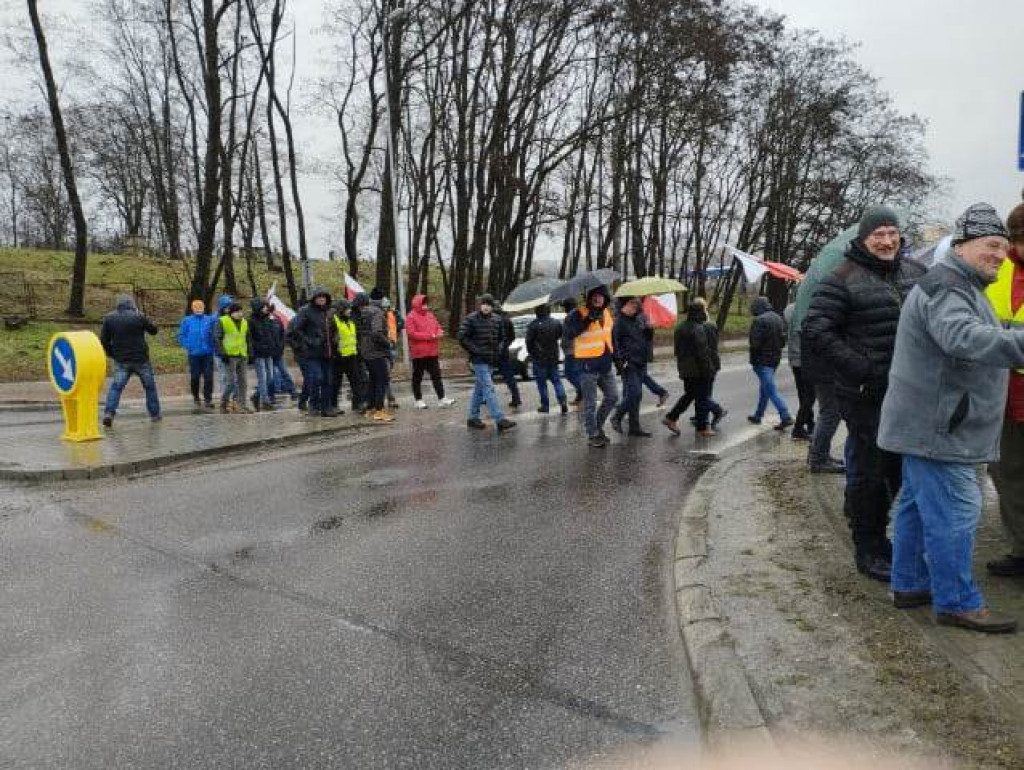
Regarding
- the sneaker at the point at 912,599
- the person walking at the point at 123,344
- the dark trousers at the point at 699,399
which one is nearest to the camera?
the sneaker at the point at 912,599

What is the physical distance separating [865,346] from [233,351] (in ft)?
34.0

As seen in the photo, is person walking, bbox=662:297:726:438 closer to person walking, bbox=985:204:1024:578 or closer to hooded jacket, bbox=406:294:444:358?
hooded jacket, bbox=406:294:444:358

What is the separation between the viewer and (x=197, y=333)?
13211 millimetres

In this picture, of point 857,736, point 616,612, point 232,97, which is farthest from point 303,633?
point 232,97

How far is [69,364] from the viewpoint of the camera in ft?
32.2

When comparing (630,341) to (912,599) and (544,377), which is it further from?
(912,599)

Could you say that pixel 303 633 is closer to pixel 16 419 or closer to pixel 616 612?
pixel 616 612

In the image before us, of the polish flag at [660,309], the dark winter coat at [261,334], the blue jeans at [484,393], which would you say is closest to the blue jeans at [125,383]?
the dark winter coat at [261,334]

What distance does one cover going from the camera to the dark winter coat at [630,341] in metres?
9.95

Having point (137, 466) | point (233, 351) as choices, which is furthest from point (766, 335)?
point (233, 351)

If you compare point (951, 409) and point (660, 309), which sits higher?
point (660, 309)

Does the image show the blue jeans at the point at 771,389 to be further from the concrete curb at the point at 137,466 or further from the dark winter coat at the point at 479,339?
the concrete curb at the point at 137,466

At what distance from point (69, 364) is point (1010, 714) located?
9.90 metres

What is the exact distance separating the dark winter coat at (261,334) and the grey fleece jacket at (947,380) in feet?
35.9
